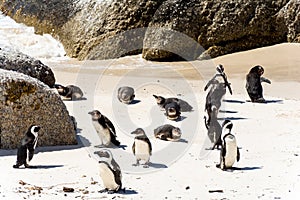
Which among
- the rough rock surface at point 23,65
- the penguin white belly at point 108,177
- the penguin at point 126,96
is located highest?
the rough rock surface at point 23,65

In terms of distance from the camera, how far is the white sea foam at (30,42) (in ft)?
56.5

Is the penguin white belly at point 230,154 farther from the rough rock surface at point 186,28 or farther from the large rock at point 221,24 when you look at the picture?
the large rock at point 221,24

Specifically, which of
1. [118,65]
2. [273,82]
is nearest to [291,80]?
[273,82]

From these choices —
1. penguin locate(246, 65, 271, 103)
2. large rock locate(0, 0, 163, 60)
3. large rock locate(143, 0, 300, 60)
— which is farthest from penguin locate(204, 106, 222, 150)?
large rock locate(0, 0, 163, 60)

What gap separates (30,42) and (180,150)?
11.2 metres

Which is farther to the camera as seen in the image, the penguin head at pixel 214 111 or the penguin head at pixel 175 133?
the penguin head at pixel 214 111

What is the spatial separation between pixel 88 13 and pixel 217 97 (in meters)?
8.75

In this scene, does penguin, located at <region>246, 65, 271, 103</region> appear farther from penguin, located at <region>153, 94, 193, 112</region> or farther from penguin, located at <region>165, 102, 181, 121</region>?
penguin, located at <region>165, 102, 181, 121</region>

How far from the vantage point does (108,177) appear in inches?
235

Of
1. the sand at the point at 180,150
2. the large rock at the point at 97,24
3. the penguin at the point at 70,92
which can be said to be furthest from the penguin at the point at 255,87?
the large rock at the point at 97,24

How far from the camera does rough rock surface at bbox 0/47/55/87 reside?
10578 mm

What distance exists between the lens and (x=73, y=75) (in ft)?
45.6

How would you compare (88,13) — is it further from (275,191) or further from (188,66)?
(275,191)

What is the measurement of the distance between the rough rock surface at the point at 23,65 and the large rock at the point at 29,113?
274 centimetres
